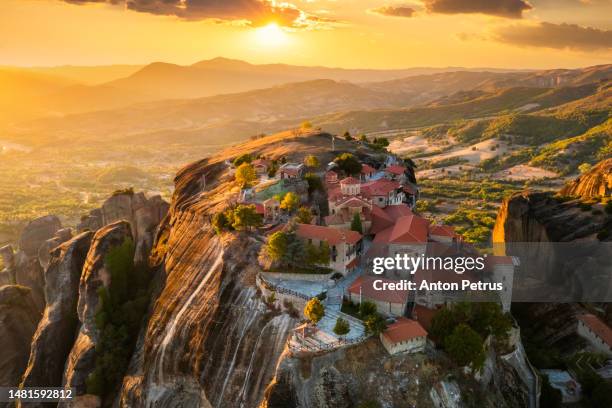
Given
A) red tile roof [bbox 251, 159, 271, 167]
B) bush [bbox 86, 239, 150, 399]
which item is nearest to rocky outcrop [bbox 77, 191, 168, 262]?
bush [bbox 86, 239, 150, 399]

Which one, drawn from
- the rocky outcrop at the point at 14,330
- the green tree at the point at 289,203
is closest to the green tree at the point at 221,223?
the green tree at the point at 289,203

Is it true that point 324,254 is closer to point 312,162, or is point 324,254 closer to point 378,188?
point 378,188

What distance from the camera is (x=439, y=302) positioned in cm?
4562

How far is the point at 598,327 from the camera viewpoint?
2258 inches

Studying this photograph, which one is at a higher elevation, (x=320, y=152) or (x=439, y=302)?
(x=320, y=152)

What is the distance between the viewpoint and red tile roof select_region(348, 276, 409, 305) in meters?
42.6

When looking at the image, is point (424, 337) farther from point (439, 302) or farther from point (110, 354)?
point (110, 354)

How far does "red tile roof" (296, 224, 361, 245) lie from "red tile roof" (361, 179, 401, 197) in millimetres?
15157

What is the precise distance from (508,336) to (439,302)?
7900mm

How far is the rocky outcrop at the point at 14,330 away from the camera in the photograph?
65812 mm

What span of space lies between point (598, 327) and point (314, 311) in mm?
39165

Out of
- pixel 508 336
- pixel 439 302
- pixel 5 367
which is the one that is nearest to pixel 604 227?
pixel 508 336

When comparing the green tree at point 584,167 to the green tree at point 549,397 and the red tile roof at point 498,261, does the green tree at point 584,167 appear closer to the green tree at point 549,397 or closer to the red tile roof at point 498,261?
the green tree at point 549,397

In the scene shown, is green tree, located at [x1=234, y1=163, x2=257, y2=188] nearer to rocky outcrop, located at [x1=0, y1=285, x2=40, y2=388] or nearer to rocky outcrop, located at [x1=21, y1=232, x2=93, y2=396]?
rocky outcrop, located at [x1=21, y1=232, x2=93, y2=396]
